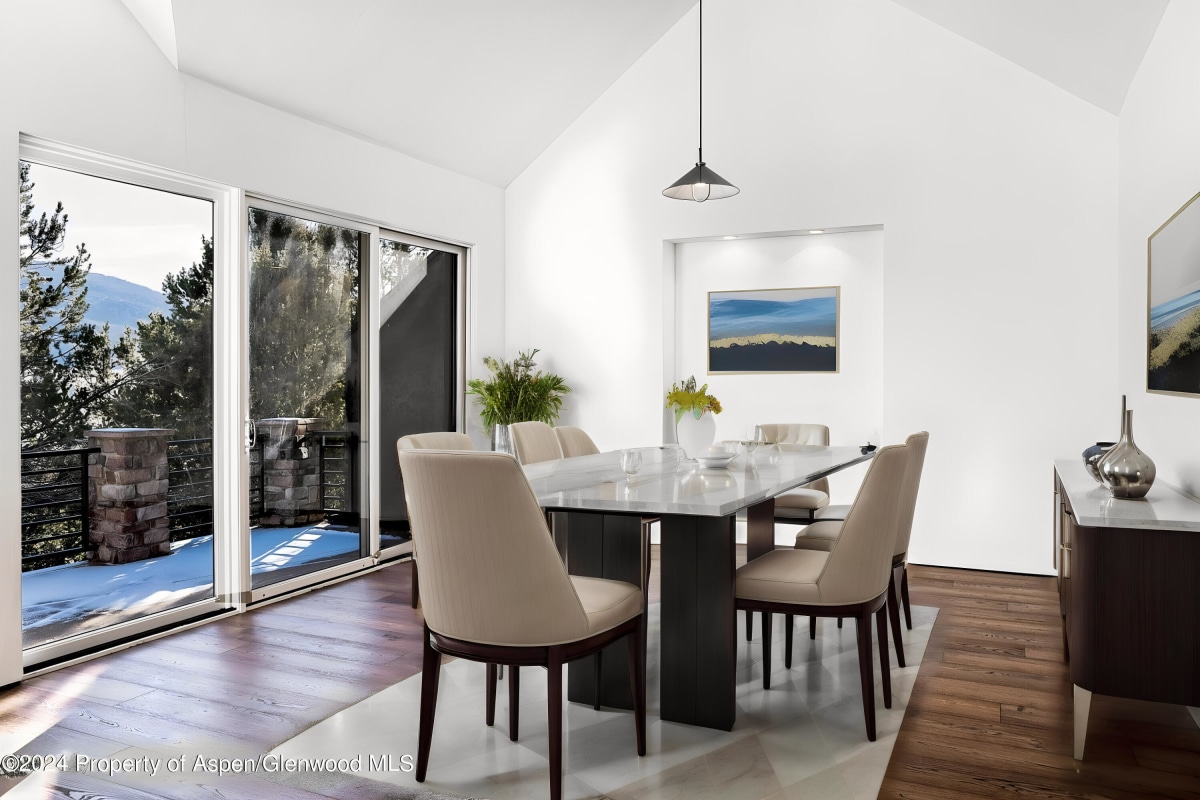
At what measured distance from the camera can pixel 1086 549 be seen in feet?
8.35

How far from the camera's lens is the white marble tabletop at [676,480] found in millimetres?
2412

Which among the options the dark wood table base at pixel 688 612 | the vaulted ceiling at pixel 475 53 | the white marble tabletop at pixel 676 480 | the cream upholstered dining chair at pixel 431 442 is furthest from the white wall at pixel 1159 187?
the cream upholstered dining chair at pixel 431 442

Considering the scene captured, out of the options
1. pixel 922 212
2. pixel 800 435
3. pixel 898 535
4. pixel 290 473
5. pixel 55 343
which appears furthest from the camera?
pixel 922 212

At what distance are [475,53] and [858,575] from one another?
3.88 m

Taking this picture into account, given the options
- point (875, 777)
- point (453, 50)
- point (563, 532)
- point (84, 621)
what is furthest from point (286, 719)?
point (453, 50)

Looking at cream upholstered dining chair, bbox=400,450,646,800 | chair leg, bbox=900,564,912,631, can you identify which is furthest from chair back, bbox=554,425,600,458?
cream upholstered dining chair, bbox=400,450,646,800

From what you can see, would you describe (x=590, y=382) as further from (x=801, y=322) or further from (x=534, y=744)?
(x=534, y=744)

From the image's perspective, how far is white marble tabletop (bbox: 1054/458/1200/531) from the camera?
2453 millimetres

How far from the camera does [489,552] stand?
2199mm

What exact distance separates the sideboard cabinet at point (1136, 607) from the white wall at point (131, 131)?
12.4 feet

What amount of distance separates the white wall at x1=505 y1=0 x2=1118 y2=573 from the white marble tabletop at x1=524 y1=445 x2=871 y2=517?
148 centimetres

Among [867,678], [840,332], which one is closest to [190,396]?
[867,678]

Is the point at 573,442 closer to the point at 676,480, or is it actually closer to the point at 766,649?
the point at 676,480

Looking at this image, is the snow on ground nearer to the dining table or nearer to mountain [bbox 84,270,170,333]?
mountain [bbox 84,270,170,333]
